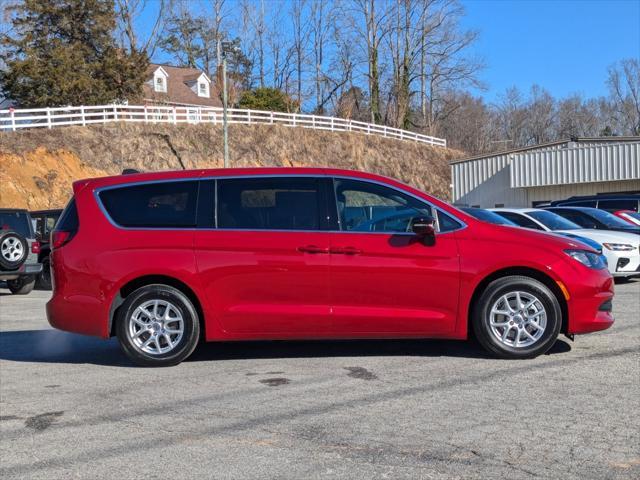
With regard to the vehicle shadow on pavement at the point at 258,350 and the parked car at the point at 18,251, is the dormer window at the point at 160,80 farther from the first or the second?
the vehicle shadow on pavement at the point at 258,350

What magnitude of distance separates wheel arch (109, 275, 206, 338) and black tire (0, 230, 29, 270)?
8.11 meters

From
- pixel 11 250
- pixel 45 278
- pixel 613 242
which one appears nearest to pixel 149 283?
pixel 11 250

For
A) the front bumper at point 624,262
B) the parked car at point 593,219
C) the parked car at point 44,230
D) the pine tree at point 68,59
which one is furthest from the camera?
the pine tree at point 68,59

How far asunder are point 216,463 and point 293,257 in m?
2.84

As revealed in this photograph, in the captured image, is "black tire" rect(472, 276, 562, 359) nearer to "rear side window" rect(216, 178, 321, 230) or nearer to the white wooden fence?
"rear side window" rect(216, 178, 321, 230)

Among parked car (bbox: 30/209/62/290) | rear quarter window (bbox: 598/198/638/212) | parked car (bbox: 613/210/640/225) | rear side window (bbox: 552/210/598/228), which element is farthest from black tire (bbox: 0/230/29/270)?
rear quarter window (bbox: 598/198/638/212)

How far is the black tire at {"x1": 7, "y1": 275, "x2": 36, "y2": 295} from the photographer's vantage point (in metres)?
15.8

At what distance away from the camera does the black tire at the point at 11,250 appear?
14.5 metres

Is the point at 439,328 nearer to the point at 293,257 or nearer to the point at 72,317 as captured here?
the point at 293,257

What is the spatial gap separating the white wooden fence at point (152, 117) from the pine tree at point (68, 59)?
224cm

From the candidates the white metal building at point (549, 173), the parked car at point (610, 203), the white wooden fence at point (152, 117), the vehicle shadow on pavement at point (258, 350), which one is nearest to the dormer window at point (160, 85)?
the white wooden fence at point (152, 117)

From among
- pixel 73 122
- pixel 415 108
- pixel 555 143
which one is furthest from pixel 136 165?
pixel 415 108

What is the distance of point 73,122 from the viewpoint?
36.5 metres

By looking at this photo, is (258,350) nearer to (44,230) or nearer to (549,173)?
(44,230)
